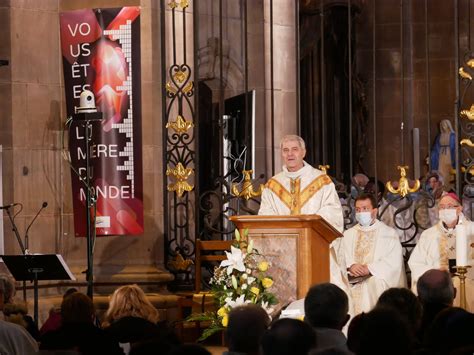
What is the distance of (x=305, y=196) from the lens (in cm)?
1128

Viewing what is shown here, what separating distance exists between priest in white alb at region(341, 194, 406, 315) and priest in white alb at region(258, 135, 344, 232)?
4.11 ft

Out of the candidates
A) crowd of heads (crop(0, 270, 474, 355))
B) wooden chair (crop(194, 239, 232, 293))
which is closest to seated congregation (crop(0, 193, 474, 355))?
crowd of heads (crop(0, 270, 474, 355))

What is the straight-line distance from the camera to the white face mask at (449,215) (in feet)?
40.9

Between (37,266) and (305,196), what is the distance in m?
2.32

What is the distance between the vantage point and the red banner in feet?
45.4

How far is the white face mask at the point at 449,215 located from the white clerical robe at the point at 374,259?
0.58m

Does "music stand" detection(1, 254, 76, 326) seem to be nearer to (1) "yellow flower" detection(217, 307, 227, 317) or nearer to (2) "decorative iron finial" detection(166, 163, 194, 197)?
(1) "yellow flower" detection(217, 307, 227, 317)

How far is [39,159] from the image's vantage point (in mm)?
13898

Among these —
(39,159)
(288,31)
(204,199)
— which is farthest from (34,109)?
(288,31)

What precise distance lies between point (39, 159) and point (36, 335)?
15.1 ft

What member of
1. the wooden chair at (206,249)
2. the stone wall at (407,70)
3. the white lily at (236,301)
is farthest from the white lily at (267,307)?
the stone wall at (407,70)

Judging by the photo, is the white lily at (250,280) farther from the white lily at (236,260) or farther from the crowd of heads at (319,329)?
the crowd of heads at (319,329)

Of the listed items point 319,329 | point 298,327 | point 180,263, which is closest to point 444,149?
point 180,263

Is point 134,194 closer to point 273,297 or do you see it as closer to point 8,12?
point 8,12
